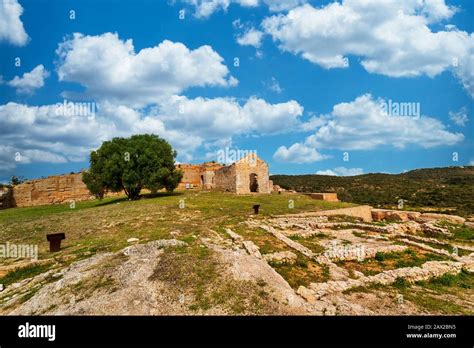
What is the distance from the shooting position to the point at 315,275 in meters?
9.45

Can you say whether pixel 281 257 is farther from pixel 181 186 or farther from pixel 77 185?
pixel 77 185

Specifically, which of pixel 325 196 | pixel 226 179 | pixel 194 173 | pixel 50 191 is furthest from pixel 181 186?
pixel 325 196

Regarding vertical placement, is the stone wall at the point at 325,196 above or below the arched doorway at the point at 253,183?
below

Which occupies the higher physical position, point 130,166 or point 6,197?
point 130,166

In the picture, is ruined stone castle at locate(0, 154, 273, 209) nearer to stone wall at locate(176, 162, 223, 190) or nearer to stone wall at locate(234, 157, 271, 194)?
stone wall at locate(234, 157, 271, 194)

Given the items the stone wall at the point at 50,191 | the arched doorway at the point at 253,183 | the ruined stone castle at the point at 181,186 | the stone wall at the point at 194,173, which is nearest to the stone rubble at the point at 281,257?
the ruined stone castle at the point at 181,186

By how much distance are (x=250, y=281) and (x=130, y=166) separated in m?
26.3

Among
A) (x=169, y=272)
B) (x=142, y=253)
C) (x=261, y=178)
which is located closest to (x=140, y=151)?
(x=261, y=178)

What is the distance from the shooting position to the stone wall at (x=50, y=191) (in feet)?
137

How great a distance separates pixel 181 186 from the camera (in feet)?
172

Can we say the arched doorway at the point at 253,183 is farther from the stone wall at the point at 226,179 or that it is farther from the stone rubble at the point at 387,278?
the stone rubble at the point at 387,278

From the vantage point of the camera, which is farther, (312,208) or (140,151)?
(140,151)
